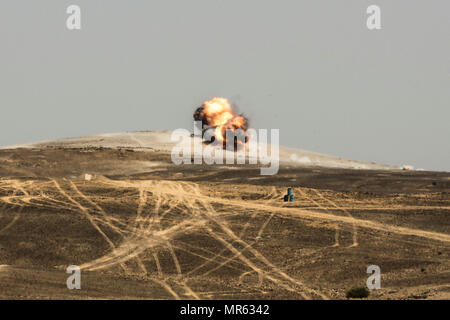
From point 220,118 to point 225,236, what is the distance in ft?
174

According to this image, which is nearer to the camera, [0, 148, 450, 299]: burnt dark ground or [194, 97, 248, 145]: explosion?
[0, 148, 450, 299]: burnt dark ground

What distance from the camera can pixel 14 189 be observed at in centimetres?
A: 5203

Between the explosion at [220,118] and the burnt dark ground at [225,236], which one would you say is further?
the explosion at [220,118]

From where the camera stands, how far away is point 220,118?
9244 cm

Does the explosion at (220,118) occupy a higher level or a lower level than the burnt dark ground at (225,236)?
higher

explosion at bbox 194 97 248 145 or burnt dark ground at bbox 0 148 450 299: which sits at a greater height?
explosion at bbox 194 97 248 145

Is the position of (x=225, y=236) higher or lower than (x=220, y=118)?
lower

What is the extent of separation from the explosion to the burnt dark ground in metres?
31.1

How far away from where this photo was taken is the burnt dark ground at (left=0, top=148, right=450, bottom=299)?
30672mm

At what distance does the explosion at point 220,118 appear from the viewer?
91.4 meters

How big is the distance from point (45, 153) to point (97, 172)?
1198 cm

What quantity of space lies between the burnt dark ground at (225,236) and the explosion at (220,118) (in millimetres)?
31054

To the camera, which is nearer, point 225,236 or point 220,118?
point 225,236
